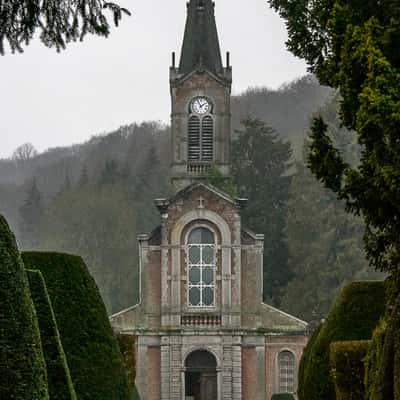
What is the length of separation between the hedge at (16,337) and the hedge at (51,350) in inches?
94.4

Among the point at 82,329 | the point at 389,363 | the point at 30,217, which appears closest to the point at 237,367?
the point at 82,329

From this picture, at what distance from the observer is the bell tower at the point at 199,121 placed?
138ft

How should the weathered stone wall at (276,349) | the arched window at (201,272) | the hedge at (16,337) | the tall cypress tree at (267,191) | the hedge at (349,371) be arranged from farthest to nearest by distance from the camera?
the tall cypress tree at (267,191)
the arched window at (201,272)
the weathered stone wall at (276,349)
the hedge at (349,371)
the hedge at (16,337)

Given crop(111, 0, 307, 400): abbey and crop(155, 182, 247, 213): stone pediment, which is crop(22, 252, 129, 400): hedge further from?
crop(155, 182, 247, 213): stone pediment

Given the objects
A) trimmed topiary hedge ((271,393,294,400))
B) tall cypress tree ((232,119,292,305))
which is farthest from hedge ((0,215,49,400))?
tall cypress tree ((232,119,292,305))

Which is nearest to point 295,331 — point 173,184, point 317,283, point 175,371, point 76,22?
point 175,371

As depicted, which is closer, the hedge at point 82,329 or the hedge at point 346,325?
the hedge at point 82,329

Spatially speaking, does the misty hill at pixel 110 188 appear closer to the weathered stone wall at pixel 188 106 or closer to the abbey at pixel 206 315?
the weathered stone wall at pixel 188 106

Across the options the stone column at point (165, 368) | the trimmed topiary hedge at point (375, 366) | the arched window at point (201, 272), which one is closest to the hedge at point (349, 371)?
the trimmed topiary hedge at point (375, 366)

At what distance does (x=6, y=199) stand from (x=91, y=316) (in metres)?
64.7

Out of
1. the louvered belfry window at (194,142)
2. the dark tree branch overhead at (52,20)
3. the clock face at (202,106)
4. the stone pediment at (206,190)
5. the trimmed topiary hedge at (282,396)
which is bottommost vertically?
the trimmed topiary hedge at (282,396)

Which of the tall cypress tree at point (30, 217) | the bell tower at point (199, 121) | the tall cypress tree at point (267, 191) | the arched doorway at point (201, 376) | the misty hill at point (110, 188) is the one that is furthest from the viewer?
the tall cypress tree at point (30, 217)

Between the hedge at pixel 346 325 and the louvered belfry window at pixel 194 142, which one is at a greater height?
the louvered belfry window at pixel 194 142

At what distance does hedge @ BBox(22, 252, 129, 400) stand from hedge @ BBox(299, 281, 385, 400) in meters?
2.88
